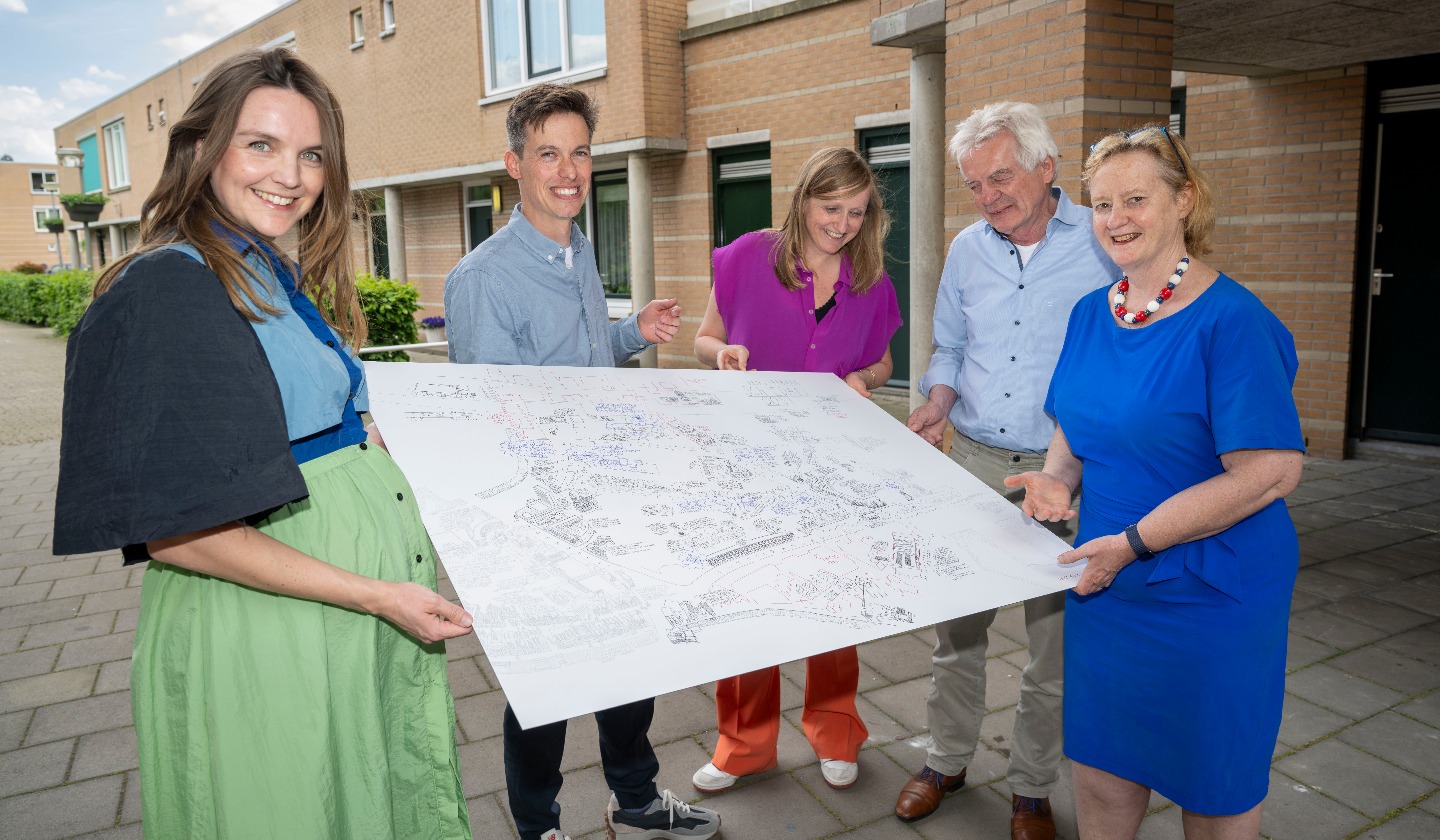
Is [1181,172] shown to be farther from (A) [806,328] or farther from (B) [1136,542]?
(A) [806,328]

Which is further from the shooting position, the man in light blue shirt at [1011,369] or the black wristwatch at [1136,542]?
the man in light blue shirt at [1011,369]

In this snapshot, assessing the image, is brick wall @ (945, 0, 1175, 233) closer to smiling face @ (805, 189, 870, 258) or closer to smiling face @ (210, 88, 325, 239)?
smiling face @ (805, 189, 870, 258)

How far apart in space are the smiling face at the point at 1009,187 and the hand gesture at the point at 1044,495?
90 centimetres

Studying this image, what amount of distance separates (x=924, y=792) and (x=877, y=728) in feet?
2.01

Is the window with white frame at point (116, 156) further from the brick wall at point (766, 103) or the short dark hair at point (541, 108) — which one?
the short dark hair at point (541, 108)

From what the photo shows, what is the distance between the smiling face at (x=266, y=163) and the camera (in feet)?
5.20

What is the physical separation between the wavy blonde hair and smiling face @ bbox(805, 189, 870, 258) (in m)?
1.69

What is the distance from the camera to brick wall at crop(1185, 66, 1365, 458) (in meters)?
7.73

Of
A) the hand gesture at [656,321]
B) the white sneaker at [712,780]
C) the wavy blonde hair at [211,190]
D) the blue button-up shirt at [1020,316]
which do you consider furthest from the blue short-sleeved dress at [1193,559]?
the wavy blonde hair at [211,190]

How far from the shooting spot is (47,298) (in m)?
26.5

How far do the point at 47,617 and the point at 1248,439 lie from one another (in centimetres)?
578

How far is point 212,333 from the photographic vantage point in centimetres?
138

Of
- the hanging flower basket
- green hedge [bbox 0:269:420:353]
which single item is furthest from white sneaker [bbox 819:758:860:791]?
the hanging flower basket

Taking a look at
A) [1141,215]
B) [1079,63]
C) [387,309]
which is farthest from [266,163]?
[387,309]
